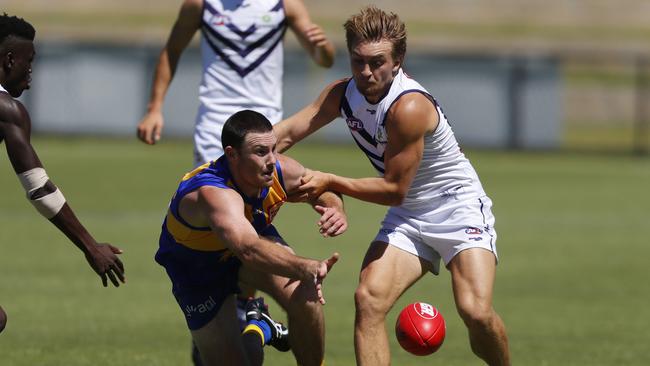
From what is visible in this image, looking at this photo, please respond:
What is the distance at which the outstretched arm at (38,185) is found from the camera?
22.7ft

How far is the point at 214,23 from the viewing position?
9578 millimetres

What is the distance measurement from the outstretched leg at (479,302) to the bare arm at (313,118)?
1.19 meters

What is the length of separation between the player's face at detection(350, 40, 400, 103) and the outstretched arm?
1.72 metres

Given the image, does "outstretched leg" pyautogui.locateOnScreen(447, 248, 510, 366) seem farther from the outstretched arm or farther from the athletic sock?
the outstretched arm

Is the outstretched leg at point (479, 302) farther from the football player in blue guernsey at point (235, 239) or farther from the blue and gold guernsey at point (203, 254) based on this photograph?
the blue and gold guernsey at point (203, 254)

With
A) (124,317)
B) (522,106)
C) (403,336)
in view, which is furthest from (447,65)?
(403,336)

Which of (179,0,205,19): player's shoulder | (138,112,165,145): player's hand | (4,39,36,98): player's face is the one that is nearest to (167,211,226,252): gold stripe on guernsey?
(4,39,36,98): player's face

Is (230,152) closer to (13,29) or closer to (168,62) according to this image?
(13,29)

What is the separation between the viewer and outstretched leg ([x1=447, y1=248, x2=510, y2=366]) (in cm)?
773

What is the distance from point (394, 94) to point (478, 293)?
128 centimetres

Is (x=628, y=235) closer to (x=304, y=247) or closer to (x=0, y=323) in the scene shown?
(x=304, y=247)

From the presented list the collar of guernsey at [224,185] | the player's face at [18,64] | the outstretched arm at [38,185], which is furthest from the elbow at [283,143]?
the player's face at [18,64]

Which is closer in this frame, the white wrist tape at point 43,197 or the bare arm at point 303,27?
the white wrist tape at point 43,197

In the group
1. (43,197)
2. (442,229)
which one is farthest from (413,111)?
(43,197)
